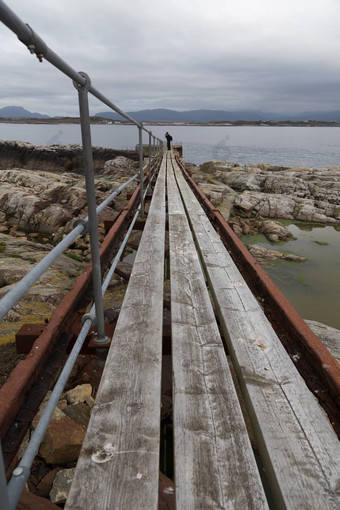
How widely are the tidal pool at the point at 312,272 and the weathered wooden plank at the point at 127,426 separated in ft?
23.1

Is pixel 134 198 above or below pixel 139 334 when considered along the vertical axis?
above

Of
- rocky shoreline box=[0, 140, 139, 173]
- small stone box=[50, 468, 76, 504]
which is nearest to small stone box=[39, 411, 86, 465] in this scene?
small stone box=[50, 468, 76, 504]

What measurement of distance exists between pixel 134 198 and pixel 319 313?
5685 mm

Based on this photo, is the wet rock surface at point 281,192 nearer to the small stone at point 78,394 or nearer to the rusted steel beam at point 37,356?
the small stone at point 78,394

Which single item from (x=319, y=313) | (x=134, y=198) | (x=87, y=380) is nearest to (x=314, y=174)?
(x=319, y=313)

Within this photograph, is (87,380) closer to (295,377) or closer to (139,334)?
(139,334)

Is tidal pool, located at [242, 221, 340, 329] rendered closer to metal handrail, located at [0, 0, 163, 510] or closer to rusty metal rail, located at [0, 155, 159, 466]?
rusty metal rail, located at [0, 155, 159, 466]

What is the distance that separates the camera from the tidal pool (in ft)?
28.9

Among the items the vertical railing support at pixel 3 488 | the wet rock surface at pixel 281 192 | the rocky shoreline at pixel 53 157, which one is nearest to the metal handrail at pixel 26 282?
the vertical railing support at pixel 3 488

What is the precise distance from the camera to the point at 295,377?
1982mm

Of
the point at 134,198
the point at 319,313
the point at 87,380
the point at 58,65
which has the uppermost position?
the point at 58,65

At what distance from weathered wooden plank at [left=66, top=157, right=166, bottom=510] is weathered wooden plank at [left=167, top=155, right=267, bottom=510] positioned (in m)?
0.12

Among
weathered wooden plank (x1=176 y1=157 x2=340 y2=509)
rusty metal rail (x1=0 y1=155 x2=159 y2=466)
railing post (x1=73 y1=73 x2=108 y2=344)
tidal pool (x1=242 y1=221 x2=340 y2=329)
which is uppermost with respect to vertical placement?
railing post (x1=73 y1=73 x2=108 y2=344)

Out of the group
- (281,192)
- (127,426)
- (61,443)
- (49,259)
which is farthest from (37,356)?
(281,192)
